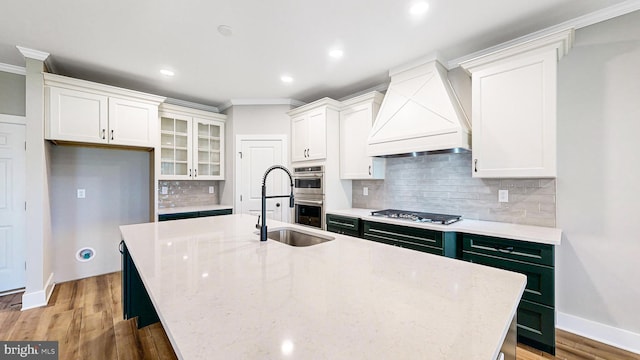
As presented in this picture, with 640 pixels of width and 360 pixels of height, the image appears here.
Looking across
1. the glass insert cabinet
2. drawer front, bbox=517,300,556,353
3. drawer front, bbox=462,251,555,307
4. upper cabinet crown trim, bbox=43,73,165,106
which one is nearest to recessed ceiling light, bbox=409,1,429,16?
drawer front, bbox=462,251,555,307

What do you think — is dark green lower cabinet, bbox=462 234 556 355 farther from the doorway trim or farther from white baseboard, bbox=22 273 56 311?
white baseboard, bbox=22 273 56 311

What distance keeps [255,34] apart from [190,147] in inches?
89.7

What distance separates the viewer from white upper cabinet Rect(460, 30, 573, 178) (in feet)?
6.89

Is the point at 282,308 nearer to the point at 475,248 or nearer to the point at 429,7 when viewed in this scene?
the point at 475,248

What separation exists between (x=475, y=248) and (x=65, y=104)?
14.1 feet

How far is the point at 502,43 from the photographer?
99.7 inches

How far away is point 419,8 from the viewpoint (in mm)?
2037

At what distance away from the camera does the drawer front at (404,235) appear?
8.08ft

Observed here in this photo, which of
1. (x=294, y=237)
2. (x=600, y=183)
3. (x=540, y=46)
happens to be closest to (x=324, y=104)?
(x=294, y=237)

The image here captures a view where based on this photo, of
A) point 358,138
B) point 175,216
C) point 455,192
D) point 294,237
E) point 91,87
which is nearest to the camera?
point 294,237

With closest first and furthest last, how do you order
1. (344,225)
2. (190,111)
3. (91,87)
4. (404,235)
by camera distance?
(404,235)
(91,87)
(344,225)
(190,111)

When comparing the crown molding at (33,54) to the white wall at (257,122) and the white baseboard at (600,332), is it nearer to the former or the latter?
the white wall at (257,122)

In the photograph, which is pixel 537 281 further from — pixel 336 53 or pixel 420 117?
pixel 336 53

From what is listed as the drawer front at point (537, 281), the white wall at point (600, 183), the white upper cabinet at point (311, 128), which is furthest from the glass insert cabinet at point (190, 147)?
the white wall at point (600, 183)
